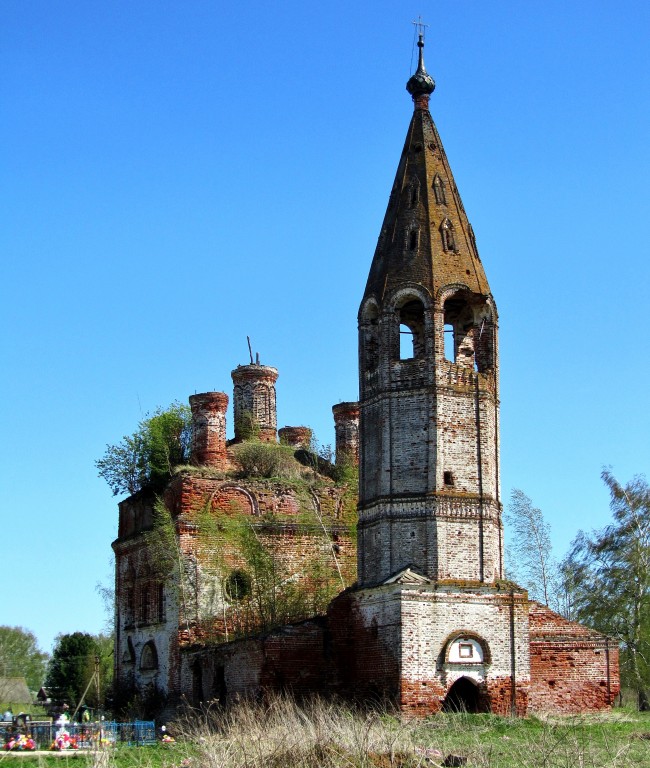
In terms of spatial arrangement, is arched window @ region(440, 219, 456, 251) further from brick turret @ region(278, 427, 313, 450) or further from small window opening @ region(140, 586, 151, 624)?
small window opening @ region(140, 586, 151, 624)

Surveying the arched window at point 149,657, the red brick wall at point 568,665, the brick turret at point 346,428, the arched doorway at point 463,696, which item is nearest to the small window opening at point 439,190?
the red brick wall at point 568,665

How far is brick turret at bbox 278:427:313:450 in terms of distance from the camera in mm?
32094

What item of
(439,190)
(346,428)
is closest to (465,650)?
(439,190)

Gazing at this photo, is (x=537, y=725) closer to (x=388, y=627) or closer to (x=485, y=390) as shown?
(x=388, y=627)

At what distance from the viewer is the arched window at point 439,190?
23.4 meters

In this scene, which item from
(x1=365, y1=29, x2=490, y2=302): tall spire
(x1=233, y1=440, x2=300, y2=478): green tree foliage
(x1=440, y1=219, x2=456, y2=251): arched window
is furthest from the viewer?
(x1=233, y1=440, x2=300, y2=478): green tree foliage

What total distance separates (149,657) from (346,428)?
25.6 feet

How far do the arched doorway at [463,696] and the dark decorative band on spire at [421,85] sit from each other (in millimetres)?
11671

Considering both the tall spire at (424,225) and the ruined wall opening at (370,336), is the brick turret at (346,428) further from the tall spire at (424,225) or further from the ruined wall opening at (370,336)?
the tall spire at (424,225)

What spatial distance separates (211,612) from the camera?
26766 mm

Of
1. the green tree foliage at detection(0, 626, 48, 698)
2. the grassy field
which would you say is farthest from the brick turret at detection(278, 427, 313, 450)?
the green tree foliage at detection(0, 626, 48, 698)

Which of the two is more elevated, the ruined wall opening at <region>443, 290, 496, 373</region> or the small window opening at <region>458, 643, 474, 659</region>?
the ruined wall opening at <region>443, 290, 496, 373</region>

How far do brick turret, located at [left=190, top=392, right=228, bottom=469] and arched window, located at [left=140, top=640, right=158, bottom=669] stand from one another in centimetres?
459

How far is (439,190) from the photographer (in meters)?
23.5
